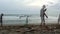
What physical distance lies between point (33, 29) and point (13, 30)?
1.27 meters

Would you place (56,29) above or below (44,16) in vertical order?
below

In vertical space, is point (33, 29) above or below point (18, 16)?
below

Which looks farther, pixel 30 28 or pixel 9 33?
pixel 30 28

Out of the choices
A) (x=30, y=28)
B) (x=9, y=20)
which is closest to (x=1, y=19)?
(x=9, y=20)

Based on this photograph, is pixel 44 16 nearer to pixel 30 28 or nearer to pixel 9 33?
pixel 30 28

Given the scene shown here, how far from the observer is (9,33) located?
1076cm

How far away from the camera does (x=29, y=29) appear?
36.9ft

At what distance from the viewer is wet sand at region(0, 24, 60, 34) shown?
10929 mm

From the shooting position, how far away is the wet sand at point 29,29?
10929 mm

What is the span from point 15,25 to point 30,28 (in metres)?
1.01

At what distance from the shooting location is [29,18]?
11.9 meters

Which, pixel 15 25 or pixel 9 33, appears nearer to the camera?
pixel 9 33

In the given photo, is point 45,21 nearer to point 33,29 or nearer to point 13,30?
point 33,29

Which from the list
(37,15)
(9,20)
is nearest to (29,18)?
(37,15)
